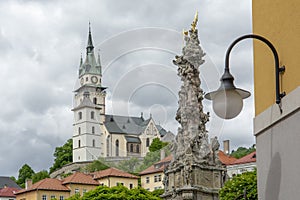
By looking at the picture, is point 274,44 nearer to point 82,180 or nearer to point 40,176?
point 82,180

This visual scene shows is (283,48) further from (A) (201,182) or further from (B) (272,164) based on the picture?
(A) (201,182)

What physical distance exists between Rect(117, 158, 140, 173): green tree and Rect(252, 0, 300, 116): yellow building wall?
19.3 m

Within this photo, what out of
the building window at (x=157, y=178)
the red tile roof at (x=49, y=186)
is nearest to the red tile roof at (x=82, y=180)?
the red tile roof at (x=49, y=186)

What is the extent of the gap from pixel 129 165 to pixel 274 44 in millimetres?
21814

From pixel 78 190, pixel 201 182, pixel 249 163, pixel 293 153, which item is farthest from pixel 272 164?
pixel 78 190

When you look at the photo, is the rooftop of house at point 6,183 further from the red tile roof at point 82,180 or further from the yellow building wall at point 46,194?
the yellow building wall at point 46,194

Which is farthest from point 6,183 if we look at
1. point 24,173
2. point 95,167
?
point 24,173

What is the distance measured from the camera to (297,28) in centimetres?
861

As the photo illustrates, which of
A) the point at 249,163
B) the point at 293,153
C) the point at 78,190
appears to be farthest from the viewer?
the point at 78,190

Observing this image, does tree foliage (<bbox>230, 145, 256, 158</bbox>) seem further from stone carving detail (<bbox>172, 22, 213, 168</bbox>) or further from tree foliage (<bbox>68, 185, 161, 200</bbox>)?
stone carving detail (<bbox>172, 22, 213, 168</bbox>)

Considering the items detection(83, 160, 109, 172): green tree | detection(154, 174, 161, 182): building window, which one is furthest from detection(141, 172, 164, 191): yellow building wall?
detection(83, 160, 109, 172): green tree

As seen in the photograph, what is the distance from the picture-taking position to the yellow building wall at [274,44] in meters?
8.74

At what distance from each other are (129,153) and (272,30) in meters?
24.0

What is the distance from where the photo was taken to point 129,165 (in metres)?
30.9
